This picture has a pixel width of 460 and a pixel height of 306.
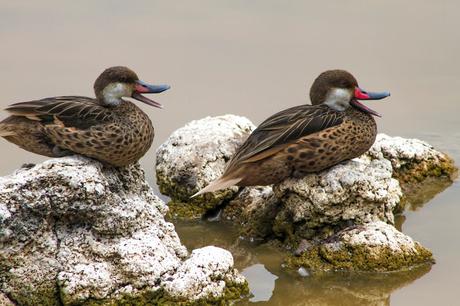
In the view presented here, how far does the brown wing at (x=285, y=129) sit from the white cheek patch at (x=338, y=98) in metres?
0.08

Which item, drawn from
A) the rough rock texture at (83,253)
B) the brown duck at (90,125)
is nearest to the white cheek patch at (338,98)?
the brown duck at (90,125)

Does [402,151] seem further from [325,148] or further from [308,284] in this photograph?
[308,284]

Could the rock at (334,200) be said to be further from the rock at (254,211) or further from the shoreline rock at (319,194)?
the rock at (254,211)

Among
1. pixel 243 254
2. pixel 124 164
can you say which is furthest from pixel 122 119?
pixel 243 254

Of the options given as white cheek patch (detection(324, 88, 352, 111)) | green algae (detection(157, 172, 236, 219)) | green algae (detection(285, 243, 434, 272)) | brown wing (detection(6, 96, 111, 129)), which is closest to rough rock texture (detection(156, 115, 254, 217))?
green algae (detection(157, 172, 236, 219))

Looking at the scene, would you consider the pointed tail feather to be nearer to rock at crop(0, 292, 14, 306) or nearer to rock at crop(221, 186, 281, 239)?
rock at crop(221, 186, 281, 239)

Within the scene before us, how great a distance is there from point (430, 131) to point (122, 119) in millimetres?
4826

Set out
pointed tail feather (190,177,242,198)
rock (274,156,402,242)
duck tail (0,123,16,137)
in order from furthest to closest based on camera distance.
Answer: pointed tail feather (190,177,242,198), rock (274,156,402,242), duck tail (0,123,16,137)

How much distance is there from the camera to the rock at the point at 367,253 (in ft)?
27.9

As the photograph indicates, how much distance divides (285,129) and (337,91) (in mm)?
671

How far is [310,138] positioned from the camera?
902cm

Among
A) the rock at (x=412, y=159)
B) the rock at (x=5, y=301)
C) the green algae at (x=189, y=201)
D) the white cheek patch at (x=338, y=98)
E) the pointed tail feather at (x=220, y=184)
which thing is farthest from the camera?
the rock at (x=412, y=159)

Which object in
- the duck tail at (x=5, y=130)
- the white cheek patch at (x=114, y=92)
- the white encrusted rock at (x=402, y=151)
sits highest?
the white cheek patch at (x=114, y=92)

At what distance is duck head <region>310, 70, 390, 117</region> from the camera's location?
9.34 meters
